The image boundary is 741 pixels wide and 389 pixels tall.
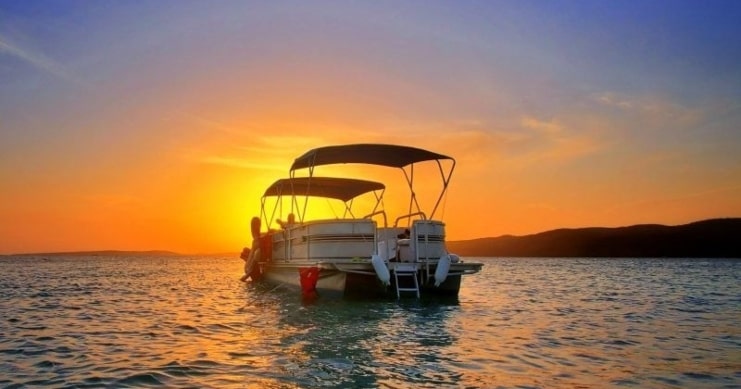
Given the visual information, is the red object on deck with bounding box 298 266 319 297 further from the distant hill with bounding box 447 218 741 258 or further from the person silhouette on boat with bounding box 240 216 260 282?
the distant hill with bounding box 447 218 741 258

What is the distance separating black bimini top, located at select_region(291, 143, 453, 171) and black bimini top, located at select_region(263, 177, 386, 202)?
394 centimetres

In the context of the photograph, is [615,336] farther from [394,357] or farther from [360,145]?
[360,145]

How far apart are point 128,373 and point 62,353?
2.53 metres

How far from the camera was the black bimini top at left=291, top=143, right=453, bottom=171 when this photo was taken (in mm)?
18844

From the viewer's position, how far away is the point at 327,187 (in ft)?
86.1

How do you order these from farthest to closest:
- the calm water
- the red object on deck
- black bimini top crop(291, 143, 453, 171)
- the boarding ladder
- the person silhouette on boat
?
the person silhouette on boat, black bimini top crop(291, 143, 453, 171), the red object on deck, the boarding ladder, the calm water

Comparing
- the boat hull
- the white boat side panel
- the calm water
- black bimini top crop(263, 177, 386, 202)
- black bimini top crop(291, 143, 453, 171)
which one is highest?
black bimini top crop(291, 143, 453, 171)

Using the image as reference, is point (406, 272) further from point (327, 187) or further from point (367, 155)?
point (327, 187)

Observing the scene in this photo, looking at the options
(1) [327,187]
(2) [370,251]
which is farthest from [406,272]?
(1) [327,187]

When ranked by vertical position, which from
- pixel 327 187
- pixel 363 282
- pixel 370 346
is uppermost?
pixel 327 187

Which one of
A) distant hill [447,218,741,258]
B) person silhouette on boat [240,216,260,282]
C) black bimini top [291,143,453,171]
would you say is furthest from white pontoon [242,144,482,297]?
distant hill [447,218,741,258]

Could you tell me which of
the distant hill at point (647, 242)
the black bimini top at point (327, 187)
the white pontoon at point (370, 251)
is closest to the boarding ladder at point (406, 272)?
the white pontoon at point (370, 251)

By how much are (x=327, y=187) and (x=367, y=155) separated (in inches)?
268

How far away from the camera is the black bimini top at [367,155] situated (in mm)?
18844
